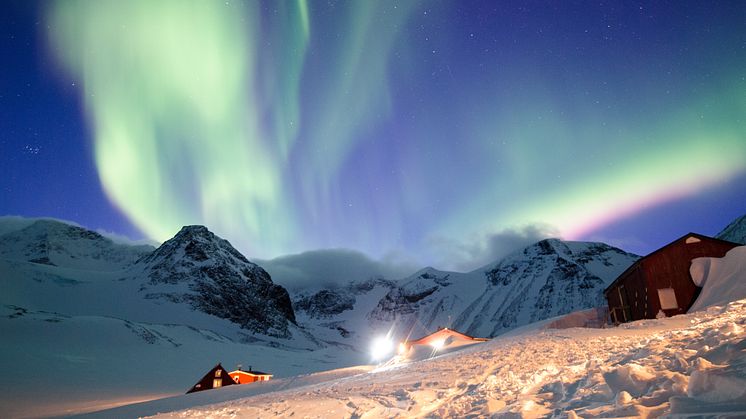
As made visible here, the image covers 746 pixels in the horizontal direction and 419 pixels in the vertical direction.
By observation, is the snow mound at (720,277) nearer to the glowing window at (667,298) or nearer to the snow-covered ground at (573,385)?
the glowing window at (667,298)

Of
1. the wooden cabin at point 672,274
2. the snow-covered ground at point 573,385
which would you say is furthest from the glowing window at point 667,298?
the snow-covered ground at point 573,385

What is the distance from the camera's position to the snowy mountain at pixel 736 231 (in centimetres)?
17593

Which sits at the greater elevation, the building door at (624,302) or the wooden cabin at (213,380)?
the wooden cabin at (213,380)

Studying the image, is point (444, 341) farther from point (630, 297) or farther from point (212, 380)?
point (212, 380)

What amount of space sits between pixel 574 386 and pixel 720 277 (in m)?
24.2

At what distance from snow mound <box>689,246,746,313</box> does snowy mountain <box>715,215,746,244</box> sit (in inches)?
7211

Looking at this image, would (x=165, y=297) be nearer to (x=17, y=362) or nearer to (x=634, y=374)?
(x=17, y=362)

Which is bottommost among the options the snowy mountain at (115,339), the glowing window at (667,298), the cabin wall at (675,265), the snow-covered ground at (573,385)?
the snow-covered ground at (573,385)

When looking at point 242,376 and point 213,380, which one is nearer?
point 213,380

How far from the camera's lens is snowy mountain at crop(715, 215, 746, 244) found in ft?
577

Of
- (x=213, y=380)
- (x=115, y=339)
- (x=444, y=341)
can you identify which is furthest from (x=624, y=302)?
(x=115, y=339)

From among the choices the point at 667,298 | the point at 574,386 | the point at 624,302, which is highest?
the point at 624,302

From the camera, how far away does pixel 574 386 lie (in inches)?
297

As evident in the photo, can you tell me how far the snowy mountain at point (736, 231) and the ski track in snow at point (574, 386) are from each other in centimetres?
20605
